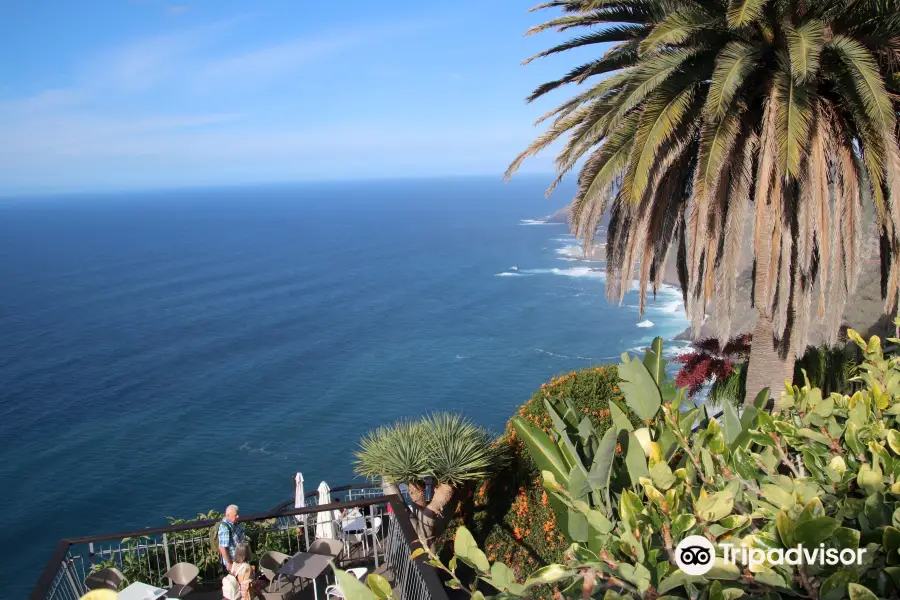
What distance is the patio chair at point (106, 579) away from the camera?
829cm

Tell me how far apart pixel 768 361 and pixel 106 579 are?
9.03 m

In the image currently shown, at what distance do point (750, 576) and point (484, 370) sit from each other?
55.3 m

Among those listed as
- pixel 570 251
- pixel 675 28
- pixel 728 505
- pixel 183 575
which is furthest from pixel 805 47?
pixel 570 251

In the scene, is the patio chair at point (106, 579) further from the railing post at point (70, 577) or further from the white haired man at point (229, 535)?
the white haired man at point (229, 535)

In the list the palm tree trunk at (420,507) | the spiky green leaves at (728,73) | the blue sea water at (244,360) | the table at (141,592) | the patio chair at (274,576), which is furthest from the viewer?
the blue sea water at (244,360)

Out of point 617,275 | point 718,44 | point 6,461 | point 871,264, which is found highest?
point 718,44

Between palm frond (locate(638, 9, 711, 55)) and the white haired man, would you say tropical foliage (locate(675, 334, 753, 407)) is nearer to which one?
palm frond (locate(638, 9, 711, 55))

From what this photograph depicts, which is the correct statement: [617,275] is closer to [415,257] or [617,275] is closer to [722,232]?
[722,232]

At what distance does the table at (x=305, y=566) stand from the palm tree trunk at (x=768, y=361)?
6.02 meters

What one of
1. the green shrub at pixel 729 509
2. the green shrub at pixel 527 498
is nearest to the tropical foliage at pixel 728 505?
the green shrub at pixel 729 509

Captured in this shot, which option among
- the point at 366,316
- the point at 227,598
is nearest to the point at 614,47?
the point at 227,598

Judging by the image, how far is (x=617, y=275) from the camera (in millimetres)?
10406

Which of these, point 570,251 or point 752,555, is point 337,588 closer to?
point 752,555

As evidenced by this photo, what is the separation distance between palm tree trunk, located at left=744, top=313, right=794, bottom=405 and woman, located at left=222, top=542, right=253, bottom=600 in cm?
675
